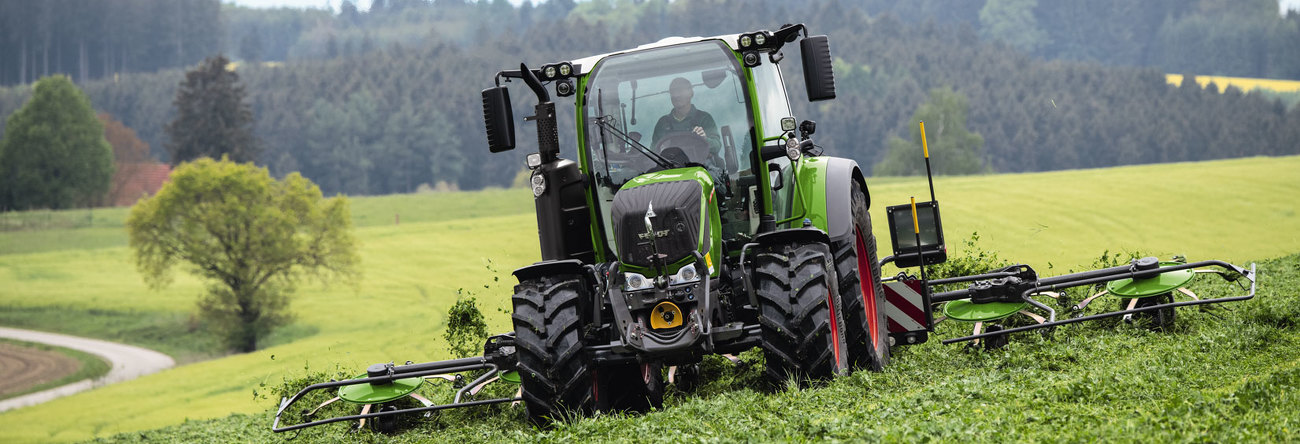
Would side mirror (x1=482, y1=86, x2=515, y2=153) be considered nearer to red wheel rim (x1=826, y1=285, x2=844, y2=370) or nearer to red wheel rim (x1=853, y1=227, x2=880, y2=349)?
red wheel rim (x1=826, y1=285, x2=844, y2=370)

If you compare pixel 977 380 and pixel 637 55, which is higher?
pixel 637 55

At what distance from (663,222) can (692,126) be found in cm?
118

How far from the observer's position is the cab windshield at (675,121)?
28.2 feet

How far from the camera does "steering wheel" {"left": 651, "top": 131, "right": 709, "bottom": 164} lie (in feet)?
28.1

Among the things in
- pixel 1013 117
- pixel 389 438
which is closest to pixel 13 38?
pixel 1013 117

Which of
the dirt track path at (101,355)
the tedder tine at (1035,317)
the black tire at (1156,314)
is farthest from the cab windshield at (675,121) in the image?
the dirt track path at (101,355)

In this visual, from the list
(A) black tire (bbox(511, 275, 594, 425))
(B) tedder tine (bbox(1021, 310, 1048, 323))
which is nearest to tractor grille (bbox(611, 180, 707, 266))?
(A) black tire (bbox(511, 275, 594, 425))

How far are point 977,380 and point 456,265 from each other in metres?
49.3

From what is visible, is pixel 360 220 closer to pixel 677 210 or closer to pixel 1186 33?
pixel 677 210

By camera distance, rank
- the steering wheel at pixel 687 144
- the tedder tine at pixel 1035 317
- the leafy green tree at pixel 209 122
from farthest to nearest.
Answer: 1. the leafy green tree at pixel 209 122
2. the tedder tine at pixel 1035 317
3. the steering wheel at pixel 687 144

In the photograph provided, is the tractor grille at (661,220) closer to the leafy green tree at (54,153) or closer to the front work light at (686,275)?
the front work light at (686,275)

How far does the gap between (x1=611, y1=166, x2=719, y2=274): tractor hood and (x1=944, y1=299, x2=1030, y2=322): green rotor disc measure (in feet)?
9.47

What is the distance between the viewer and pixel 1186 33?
380ft

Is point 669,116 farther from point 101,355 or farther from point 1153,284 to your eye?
point 101,355
